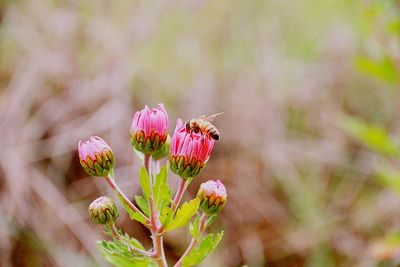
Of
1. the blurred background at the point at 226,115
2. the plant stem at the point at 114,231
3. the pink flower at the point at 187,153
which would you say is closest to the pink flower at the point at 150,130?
the pink flower at the point at 187,153

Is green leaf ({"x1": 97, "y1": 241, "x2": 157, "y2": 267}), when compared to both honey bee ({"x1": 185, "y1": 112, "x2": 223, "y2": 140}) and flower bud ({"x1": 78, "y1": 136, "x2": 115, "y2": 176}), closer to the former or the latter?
flower bud ({"x1": 78, "y1": 136, "x2": 115, "y2": 176})

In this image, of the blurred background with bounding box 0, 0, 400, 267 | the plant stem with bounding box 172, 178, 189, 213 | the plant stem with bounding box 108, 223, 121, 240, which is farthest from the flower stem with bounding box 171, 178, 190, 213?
the blurred background with bounding box 0, 0, 400, 267

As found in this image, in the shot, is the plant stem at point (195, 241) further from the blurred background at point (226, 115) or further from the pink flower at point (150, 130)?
the blurred background at point (226, 115)

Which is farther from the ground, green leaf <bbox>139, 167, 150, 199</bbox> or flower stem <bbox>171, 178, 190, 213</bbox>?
flower stem <bbox>171, 178, 190, 213</bbox>

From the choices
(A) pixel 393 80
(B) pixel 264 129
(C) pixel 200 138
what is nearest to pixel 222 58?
(B) pixel 264 129

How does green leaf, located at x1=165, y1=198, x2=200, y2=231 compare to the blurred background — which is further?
the blurred background

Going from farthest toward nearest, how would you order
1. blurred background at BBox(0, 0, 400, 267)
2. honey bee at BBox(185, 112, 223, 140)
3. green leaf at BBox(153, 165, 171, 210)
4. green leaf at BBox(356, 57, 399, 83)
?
blurred background at BBox(0, 0, 400, 267)
green leaf at BBox(356, 57, 399, 83)
honey bee at BBox(185, 112, 223, 140)
green leaf at BBox(153, 165, 171, 210)
